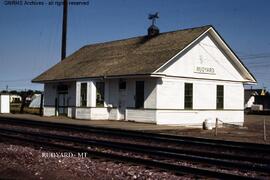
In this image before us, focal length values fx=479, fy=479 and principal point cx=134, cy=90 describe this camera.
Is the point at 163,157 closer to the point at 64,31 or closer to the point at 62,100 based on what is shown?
the point at 62,100

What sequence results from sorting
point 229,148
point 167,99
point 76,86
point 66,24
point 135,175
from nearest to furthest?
point 135,175 < point 229,148 < point 167,99 < point 76,86 < point 66,24

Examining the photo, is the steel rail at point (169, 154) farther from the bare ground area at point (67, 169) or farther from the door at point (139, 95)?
the door at point (139, 95)

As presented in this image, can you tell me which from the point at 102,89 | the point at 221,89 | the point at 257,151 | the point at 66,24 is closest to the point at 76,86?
the point at 102,89

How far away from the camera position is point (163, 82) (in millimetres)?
28750

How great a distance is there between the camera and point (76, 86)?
3412cm

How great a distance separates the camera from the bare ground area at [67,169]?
9.87 m

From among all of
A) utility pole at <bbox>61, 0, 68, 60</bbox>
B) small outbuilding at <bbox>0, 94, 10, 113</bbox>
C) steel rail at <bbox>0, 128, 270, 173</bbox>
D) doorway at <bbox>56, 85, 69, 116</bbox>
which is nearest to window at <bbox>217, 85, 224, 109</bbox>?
doorway at <bbox>56, 85, 69, 116</bbox>

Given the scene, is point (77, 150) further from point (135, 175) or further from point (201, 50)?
point (201, 50)

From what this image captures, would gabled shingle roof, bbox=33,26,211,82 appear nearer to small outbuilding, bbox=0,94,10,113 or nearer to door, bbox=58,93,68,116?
door, bbox=58,93,68,116

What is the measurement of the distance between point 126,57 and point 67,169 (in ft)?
75.5

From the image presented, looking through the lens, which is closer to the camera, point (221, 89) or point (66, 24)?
point (221, 89)

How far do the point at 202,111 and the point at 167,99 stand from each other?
3269mm

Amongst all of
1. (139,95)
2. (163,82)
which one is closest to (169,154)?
(163,82)

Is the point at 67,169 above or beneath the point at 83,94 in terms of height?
beneath
